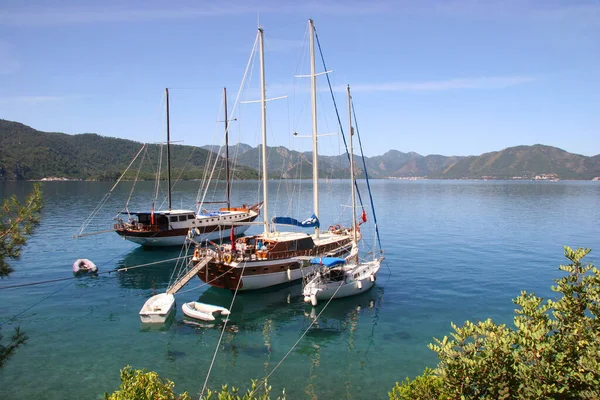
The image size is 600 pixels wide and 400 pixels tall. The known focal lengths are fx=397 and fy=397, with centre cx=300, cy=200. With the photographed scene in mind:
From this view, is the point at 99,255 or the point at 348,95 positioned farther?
the point at 99,255

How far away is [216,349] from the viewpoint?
20.8 meters

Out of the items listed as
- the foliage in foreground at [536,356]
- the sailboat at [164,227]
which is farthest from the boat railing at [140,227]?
the foliage in foreground at [536,356]

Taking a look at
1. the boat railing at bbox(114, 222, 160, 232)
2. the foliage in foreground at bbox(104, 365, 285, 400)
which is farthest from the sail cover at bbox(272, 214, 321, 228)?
the foliage in foreground at bbox(104, 365, 285, 400)

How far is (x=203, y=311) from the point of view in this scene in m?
25.8

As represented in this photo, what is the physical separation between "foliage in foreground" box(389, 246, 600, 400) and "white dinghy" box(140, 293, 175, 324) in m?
18.6

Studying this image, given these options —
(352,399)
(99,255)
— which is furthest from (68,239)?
(352,399)

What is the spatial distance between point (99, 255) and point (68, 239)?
10.3 meters

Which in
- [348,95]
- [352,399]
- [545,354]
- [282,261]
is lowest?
[352,399]

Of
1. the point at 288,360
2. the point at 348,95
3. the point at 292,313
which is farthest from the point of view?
the point at 348,95

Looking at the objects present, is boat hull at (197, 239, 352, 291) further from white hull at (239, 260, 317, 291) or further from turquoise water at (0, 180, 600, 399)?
turquoise water at (0, 180, 600, 399)

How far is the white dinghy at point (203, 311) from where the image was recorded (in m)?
25.1

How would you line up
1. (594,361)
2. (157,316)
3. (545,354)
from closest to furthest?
(594,361)
(545,354)
(157,316)

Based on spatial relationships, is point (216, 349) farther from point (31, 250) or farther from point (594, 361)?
point (31, 250)

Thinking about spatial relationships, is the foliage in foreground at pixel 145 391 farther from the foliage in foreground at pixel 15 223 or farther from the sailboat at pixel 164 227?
the sailboat at pixel 164 227
